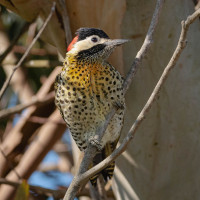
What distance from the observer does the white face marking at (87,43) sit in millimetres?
2754

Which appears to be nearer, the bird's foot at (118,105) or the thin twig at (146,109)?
the thin twig at (146,109)

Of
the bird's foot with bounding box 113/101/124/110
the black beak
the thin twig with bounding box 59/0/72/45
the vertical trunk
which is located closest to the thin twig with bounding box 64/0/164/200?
the bird's foot with bounding box 113/101/124/110

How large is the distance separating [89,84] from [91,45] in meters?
0.25

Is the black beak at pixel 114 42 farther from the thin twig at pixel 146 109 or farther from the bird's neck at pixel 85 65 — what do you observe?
the thin twig at pixel 146 109

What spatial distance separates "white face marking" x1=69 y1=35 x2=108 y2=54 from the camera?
275 cm

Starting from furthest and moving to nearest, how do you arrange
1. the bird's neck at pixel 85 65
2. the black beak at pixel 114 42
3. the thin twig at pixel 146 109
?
the bird's neck at pixel 85 65 < the black beak at pixel 114 42 < the thin twig at pixel 146 109

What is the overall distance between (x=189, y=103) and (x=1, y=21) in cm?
253

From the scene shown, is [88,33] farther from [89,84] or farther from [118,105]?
[118,105]

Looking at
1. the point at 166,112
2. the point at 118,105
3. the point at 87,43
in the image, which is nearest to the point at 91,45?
the point at 87,43

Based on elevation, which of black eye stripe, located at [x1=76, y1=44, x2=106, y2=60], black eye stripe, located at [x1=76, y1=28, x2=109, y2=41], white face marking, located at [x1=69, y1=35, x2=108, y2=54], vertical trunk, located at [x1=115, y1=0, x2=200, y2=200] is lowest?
vertical trunk, located at [x1=115, y1=0, x2=200, y2=200]

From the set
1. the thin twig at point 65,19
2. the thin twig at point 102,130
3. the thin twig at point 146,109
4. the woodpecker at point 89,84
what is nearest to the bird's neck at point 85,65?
the woodpecker at point 89,84

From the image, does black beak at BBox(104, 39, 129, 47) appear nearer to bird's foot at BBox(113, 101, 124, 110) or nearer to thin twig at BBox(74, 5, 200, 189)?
bird's foot at BBox(113, 101, 124, 110)

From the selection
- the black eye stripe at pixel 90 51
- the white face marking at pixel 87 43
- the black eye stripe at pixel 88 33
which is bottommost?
the black eye stripe at pixel 90 51

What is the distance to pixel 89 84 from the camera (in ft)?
9.05
